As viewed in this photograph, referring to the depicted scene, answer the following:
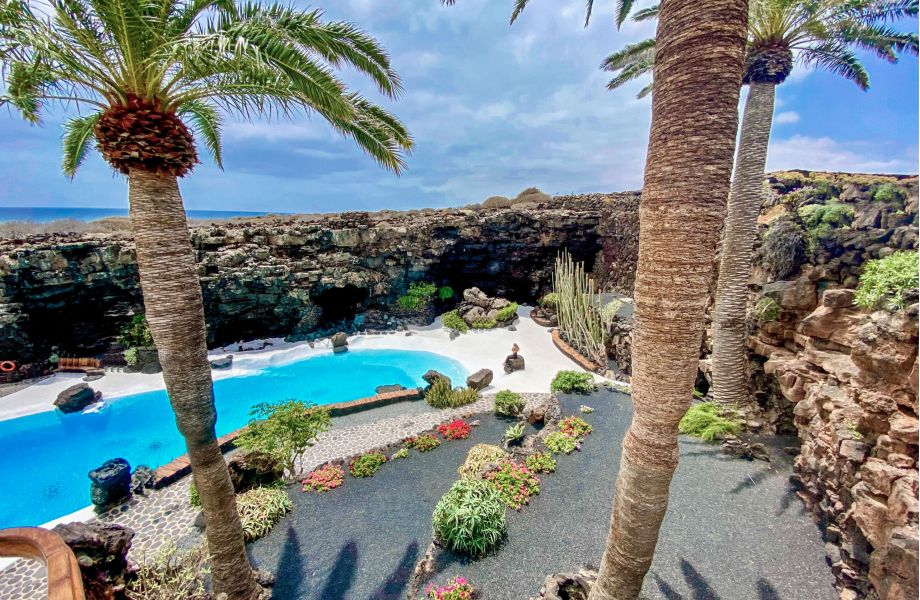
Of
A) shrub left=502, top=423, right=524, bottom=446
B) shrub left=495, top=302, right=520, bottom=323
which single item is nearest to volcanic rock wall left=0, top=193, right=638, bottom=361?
shrub left=495, top=302, right=520, bottom=323

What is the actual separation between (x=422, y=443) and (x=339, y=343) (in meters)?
10.8

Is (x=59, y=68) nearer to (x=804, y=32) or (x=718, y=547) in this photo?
(x=718, y=547)

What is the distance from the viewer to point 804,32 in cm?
802

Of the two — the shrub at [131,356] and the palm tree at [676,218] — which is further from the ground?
the palm tree at [676,218]

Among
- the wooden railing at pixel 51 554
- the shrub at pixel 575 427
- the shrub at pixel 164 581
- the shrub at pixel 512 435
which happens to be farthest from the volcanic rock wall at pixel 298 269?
the wooden railing at pixel 51 554

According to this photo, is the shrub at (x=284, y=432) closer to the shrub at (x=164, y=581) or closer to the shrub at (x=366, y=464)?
the shrub at (x=366, y=464)

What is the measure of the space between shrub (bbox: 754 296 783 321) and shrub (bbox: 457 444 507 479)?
7.49 metres

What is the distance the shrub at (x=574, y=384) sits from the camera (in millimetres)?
12133

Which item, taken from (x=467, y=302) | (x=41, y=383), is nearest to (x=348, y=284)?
(x=467, y=302)

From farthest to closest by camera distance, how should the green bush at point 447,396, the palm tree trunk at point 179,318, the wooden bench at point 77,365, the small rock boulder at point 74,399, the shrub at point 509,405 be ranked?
the wooden bench at point 77,365, the small rock boulder at point 74,399, the green bush at point 447,396, the shrub at point 509,405, the palm tree trunk at point 179,318

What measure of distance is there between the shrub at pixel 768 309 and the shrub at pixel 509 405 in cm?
684

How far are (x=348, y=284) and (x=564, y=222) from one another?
564 inches

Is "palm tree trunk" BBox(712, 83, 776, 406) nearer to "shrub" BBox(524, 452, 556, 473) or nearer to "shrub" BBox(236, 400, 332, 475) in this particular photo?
"shrub" BBox(524, 452, 556, 473)

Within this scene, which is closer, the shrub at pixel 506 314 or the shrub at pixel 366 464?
the shrub at pixel 366 464
